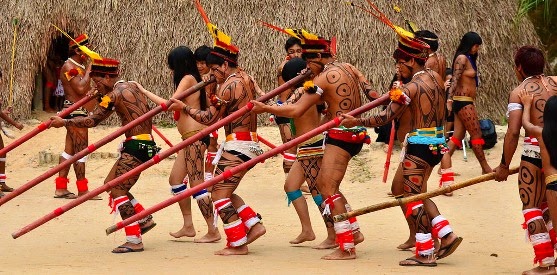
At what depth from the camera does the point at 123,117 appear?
9.63 meters

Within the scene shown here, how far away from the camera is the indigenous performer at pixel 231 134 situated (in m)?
9.17

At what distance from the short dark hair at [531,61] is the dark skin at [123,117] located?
327cm

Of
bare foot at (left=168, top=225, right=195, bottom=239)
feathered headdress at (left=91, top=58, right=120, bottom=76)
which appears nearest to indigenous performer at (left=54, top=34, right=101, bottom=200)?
bare foot at (left=168, top=225, right=195, bottom=239)

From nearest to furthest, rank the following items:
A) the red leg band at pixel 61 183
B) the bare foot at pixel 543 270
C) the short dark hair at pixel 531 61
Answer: the bare foot at pixel 543 270, the short dark hair at pixel 531 61, the red leg band at pixel 61 183

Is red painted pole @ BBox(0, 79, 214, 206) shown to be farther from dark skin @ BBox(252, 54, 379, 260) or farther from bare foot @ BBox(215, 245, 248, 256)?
bare foot @ BBox(215, 245, 248, 256)

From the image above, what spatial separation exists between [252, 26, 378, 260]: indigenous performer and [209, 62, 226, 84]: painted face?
2.45 ft

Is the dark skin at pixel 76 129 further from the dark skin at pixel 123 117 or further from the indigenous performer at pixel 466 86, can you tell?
the indigenous performer at pixel 466 86

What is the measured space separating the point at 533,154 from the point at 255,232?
2571mm

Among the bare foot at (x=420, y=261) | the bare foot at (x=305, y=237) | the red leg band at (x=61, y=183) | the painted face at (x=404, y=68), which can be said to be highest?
the painted face at (x=404, y=68)

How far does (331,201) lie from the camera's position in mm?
8875

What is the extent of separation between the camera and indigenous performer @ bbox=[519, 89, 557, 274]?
741 centimetres

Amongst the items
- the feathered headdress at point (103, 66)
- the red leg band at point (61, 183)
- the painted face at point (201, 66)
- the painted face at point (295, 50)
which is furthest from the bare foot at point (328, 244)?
the red leg band at point (61, 183)

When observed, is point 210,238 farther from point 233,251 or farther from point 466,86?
point 466,86

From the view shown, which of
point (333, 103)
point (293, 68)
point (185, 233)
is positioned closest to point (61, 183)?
point (185, 233)
